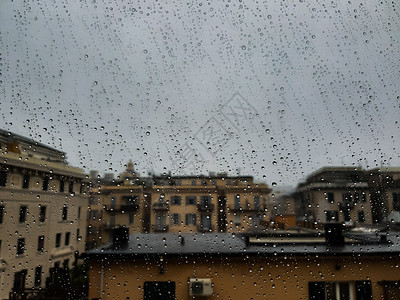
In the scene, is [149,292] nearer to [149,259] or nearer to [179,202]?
[149,259]

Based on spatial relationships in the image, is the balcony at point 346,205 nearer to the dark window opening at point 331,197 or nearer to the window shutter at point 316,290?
the dark window opening at point 331,197

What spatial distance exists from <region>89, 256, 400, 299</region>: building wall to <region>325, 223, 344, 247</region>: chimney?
384mm

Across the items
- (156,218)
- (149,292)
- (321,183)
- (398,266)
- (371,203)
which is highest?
(321,183)

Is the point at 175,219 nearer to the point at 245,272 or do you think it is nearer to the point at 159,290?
the point at 159,290

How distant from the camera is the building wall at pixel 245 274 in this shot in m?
3.06

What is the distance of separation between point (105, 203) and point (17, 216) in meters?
1.15

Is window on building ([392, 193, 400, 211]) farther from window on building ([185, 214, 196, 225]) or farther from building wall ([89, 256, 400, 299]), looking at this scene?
window on building ([185, 214, 196, 225])

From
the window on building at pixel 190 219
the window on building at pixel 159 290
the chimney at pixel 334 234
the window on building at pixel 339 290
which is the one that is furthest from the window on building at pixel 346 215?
the window on building at pixel 190 219

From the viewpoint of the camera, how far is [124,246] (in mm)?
3477

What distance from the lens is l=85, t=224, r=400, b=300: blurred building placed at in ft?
9.81

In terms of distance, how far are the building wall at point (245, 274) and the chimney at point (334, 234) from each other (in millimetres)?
384

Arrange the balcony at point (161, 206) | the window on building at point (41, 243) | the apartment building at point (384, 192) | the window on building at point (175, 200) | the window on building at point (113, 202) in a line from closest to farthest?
the apartment building at point (384, 192), the window on building at point (113, 202), the balcony at point (161, 206), the window on building at point (175, 200), the window on building at point (41, 243)

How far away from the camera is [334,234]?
3.58 metres

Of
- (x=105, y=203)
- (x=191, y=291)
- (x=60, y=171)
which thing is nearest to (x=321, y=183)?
(x=191, y=291)
